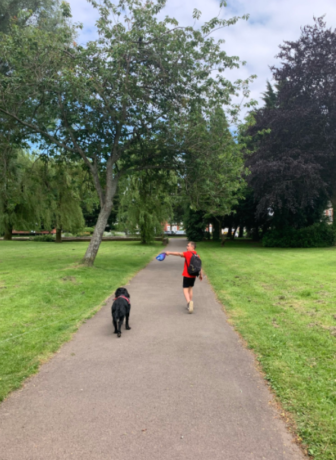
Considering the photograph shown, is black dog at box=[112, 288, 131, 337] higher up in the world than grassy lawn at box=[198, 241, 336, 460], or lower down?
higher up

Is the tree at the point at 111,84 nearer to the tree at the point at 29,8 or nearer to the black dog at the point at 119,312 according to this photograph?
the tree at the point at 29,8

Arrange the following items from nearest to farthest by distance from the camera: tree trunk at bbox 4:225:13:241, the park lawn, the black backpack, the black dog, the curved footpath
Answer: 1. the curved footpath
2. the park lawn
3. the black dog
4. the black backpack
5. tree trunk at bbox 4:225:13:241

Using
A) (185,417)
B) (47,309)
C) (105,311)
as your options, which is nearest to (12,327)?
(47,309)

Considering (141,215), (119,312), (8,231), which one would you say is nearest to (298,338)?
(119,312)

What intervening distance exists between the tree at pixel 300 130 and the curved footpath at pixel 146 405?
21.4 meters

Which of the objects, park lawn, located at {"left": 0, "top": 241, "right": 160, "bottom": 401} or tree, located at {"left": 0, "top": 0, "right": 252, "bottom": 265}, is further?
tree, located at {"left": 0, "top": 0, "right": 252, "bottom": 265}

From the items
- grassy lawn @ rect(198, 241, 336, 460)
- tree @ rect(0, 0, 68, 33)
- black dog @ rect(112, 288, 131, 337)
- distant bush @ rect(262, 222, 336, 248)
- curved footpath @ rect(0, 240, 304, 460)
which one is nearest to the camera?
curved footpath @ rect(0, 240, 304, 460)

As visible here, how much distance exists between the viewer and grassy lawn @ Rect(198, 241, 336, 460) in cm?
288

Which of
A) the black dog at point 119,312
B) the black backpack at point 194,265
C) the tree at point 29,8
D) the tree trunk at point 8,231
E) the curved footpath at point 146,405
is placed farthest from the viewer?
the tree trunk at point 8,231

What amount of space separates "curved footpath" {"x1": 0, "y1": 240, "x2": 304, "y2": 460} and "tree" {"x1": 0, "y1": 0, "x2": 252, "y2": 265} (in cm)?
920

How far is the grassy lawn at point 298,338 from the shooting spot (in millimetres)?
2879

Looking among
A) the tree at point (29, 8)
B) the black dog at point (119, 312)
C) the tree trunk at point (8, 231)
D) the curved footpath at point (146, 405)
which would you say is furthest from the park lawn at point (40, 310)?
the tree trunk at point (8, 231)

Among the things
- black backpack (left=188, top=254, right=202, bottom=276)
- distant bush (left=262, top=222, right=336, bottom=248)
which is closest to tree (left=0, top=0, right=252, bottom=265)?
black backpack (left=188, top=254, right=202, bottom=276)

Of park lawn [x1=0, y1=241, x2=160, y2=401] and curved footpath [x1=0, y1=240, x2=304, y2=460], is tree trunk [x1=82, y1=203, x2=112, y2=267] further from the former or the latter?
curved footpath [x1=0, y1=240, x2=304, y2=460]
